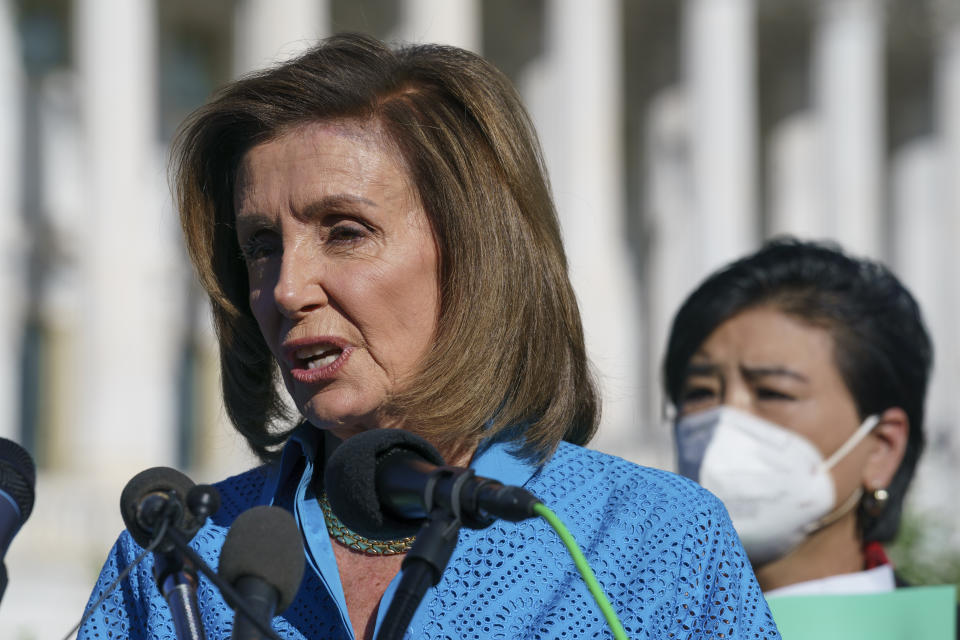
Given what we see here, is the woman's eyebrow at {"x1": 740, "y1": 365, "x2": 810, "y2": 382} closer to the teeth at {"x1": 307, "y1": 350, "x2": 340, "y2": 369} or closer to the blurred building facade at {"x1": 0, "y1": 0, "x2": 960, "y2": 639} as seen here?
the teeth at {"x1": 307, "y1": 350, "x2": 340, "y2": 369}

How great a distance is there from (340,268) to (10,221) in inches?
978

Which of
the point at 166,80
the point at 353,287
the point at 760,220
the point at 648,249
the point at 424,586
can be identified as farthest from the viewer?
the point at 760,220

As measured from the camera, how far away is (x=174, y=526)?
2514mm

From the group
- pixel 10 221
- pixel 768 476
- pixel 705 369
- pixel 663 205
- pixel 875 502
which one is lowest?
pixel 663 205

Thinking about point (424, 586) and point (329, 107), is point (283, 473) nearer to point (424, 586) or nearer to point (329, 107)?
point (329, 107)

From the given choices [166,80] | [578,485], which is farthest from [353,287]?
[166,80]

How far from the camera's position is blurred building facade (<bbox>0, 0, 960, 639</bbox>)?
80.3ft

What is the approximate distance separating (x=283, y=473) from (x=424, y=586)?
1.05m

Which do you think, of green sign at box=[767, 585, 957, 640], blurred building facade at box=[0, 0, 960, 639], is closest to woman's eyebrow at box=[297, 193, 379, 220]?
green sign at box=[767, 585, 957, 640]

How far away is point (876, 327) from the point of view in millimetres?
5000

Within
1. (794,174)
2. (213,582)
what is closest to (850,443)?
(213,582)

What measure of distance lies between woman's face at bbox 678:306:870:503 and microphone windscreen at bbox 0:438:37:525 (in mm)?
2575

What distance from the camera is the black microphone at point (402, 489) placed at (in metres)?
2.37

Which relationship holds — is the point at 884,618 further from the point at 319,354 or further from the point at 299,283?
the point at 299,283
